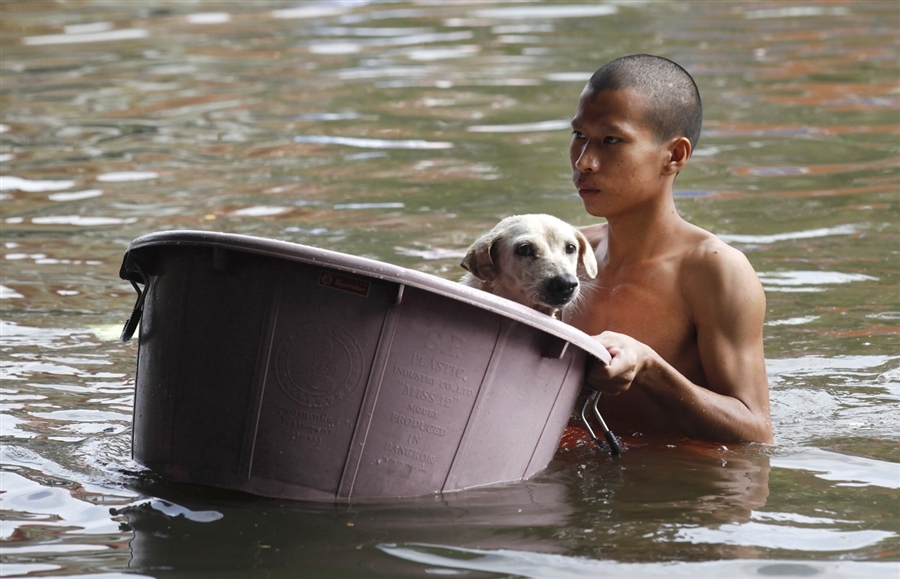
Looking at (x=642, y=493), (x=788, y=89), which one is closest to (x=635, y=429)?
(x=642, y=493)

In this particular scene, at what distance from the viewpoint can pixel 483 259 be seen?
4.26 m

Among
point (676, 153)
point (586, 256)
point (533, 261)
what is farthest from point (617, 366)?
point (676, 153)

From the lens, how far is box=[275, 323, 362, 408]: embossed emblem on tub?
3344mm

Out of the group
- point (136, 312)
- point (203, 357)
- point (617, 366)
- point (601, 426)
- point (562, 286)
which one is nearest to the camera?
point (203, 357)

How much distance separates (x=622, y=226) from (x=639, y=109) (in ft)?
1.54

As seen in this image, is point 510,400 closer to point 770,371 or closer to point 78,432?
point 78,432

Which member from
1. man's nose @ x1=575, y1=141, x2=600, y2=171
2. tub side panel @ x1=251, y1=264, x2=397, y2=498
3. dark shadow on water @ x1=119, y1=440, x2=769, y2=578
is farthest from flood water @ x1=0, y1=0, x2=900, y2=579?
man's nose @ x1=575, y1=141, x2=600, y2=171

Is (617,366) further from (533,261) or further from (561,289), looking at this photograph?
(533,261)

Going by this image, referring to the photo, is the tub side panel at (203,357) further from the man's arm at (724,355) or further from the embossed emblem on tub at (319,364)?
the man's arm at (724,355)

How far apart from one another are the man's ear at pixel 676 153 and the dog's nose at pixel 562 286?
27.7 inches

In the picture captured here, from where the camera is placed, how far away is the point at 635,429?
4520 millimetres

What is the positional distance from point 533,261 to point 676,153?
0.73 metres

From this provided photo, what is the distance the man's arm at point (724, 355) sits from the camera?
4.15 m

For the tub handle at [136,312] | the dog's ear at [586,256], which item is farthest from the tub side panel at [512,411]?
the tub handle at [136,312]
